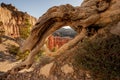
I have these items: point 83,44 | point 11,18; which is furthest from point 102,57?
point 11,18

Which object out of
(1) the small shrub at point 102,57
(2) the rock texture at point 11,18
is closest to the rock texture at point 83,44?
(1) the small shrub at point 102,57

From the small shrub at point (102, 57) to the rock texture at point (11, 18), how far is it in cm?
4351

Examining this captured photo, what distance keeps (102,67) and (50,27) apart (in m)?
5.83

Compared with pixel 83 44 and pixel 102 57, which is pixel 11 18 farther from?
pixel 102 57

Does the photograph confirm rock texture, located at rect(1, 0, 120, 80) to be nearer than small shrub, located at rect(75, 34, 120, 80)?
No

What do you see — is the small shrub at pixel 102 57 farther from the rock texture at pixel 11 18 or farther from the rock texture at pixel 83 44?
the rock texture at pixel 11 18

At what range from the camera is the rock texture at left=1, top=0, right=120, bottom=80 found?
245 inches

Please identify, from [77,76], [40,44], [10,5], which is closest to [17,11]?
[10,5]

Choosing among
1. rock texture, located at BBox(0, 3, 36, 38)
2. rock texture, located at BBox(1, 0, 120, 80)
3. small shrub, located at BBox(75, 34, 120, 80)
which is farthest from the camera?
rock texture, located at BBox(0, 3, 36, 38)

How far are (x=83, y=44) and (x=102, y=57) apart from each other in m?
1.07

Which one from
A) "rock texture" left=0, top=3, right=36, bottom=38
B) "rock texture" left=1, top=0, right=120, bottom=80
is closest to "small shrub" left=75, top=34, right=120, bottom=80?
"rock texture" left=1, top=0, right=120, bottom=80

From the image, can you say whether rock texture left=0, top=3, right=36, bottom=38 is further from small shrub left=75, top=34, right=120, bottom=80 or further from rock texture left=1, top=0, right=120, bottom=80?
small shrub left=75, top=34, right=120, bottom=80

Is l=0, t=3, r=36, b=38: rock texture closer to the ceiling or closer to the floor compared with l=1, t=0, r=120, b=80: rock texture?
closer to the ceiling

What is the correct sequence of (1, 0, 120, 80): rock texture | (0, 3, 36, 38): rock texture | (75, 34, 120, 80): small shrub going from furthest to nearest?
1. (0, 3, 36, 38): rock texture
2. (1, 0, 120, 80): rock texture
3. (75, 34, 120, 80): small shrub
